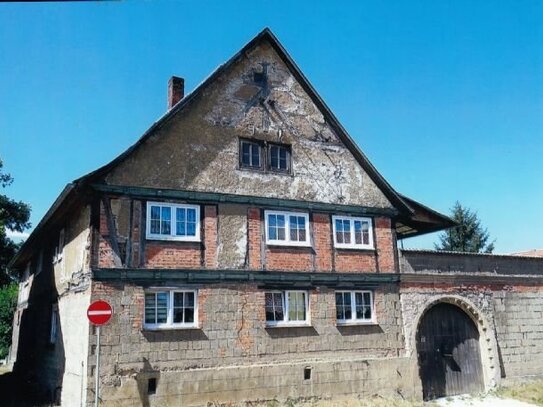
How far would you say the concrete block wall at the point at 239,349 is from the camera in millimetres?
12539

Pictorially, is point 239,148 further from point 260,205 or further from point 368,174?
point 368,174

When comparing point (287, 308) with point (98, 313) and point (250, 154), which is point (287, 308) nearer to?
point (250, 154)

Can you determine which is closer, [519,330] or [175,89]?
[175,89]

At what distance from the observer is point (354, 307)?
1611 cm

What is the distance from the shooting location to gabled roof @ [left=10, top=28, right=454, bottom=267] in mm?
13344

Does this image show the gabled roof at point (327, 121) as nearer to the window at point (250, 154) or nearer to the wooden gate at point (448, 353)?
the window at point (250, 154)

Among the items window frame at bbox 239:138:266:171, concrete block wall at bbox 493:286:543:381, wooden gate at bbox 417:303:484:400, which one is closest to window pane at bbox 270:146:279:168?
window frame at bbox 239:138:266:171

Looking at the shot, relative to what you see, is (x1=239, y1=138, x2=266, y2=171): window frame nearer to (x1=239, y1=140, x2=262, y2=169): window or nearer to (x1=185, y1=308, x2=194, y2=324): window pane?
(x1=239, y1=140, x2=262, y2=169): window

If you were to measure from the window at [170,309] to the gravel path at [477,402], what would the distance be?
332 inches

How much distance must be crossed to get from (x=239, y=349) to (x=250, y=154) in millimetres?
5976

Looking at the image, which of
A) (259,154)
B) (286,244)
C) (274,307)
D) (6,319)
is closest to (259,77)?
(259,154)

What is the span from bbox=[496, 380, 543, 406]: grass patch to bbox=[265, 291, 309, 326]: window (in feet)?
24.6

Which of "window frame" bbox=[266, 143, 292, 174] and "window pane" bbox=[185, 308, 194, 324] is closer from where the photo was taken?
"window pane" bbox=[185, 308, 194, 324]

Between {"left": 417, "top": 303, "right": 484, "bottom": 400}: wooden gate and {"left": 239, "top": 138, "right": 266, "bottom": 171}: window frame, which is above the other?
{"left": 239, "top": 138, "right": 266, "bottom": 171}: window frame
